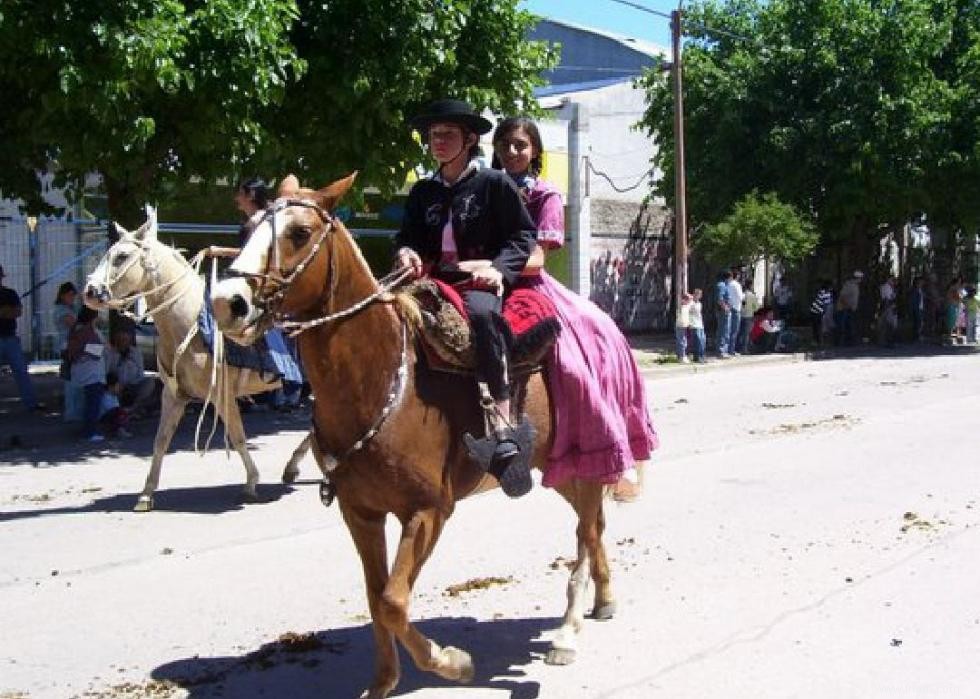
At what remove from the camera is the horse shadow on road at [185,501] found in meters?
9.10

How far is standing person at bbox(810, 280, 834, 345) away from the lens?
29.2 metres

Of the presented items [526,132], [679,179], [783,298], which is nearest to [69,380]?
[526,132]

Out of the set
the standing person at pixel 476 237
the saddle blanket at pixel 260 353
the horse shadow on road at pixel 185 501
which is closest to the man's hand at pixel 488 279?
the standing person at pixel 476 237

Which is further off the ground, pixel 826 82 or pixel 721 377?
pixel 826 82

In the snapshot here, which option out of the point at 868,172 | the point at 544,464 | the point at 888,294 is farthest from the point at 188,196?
the point at 888,294

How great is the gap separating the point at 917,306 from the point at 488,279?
29.2 metres

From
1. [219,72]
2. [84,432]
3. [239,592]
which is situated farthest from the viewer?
[84,432]

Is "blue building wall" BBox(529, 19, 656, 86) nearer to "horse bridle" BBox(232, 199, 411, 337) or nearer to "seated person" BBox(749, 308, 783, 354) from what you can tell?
"seated person" BBox(749, 308, 783, 354)

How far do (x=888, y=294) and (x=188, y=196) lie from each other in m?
20.5

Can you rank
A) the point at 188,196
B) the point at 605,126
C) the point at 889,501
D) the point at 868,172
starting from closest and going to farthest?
the point at 889,501, the point at 188,196, the point at 868,172, the point at 605,126

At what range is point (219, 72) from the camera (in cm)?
1178

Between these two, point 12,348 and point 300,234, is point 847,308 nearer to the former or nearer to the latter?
point 12,348

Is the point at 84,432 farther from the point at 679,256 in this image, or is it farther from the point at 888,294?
the point at 888,294

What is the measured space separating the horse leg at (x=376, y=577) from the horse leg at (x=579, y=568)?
0.94 m
